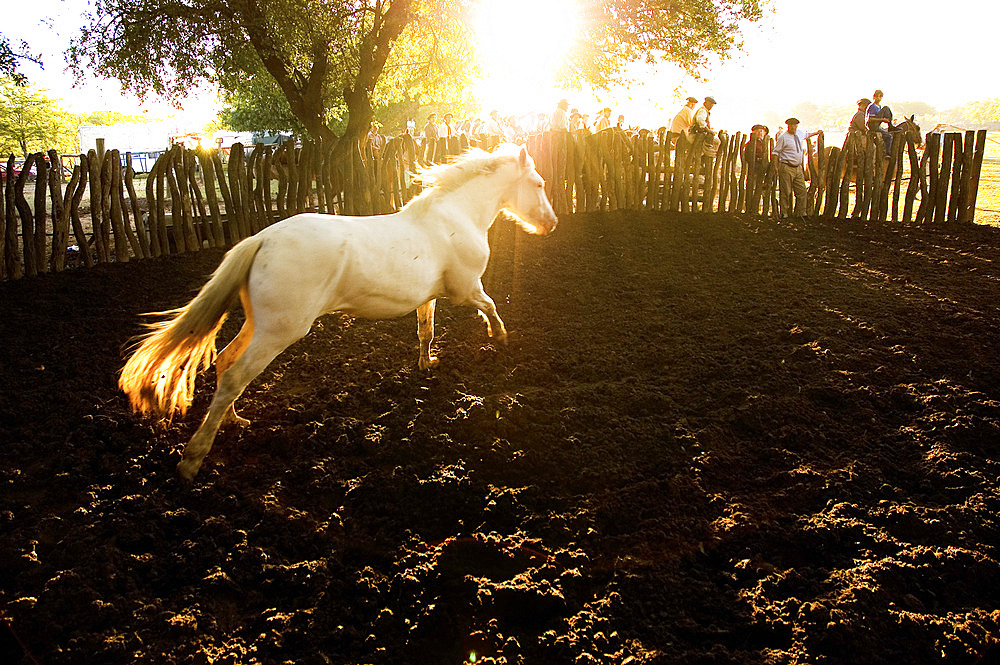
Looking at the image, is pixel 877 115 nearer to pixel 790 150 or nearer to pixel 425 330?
pixel 790 150

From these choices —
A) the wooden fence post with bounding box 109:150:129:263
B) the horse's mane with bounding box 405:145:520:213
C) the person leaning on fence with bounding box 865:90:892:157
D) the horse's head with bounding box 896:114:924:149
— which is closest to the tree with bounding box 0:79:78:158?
the wooden fence post with bounding box 109:150:129:263

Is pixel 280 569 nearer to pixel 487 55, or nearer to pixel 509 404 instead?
pixel 509 404

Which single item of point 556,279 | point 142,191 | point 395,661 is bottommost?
point 395,661

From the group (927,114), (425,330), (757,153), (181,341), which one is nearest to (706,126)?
(757,153)

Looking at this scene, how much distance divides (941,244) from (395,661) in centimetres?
864

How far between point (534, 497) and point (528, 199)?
107 inches

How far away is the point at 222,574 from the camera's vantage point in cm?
248

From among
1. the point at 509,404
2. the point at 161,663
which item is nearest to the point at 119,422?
the point at 161,663

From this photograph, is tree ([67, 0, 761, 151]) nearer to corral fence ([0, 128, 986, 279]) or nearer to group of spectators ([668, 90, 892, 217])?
corral fence ([0, 128, 986, 279])

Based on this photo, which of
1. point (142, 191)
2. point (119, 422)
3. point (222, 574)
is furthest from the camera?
point (142, 191)

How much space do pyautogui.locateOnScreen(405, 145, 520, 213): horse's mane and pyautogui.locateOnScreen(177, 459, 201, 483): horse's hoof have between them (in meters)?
2.13

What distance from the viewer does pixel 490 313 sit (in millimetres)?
4699

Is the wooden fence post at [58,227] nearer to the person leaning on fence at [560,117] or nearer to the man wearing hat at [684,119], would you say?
the person leaning on fence at [560,117]

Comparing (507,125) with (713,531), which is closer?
(713,531)
